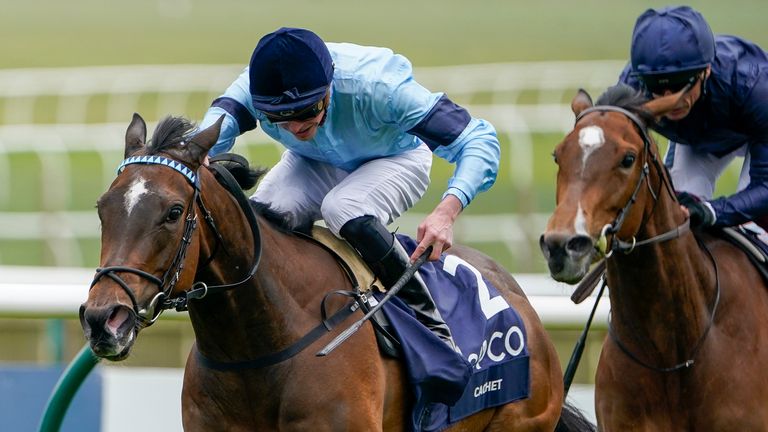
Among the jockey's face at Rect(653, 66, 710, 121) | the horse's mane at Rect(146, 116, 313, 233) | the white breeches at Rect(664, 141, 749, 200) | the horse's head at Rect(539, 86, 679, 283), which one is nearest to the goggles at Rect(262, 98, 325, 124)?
the horse's mane at Rect(146, 116, 313, 233)

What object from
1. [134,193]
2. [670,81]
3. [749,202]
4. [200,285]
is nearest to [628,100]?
[670,81]

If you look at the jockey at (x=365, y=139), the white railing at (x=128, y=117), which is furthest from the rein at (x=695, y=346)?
the white railing at (x=128, y=117)

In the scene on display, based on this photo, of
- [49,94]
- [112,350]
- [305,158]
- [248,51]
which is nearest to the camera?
[112,350]

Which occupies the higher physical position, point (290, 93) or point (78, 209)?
point (290, 93)

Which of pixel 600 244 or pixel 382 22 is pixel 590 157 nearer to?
pixel 600 244

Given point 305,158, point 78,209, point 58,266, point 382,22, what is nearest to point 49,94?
point 78,209

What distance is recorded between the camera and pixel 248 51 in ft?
73.3

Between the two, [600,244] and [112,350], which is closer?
[112,350]

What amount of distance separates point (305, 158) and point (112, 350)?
1385 millimetres

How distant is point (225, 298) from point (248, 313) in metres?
0.09

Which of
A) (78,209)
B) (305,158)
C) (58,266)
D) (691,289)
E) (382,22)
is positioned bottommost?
(382,22)

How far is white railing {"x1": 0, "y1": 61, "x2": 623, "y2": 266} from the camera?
884 centimetres

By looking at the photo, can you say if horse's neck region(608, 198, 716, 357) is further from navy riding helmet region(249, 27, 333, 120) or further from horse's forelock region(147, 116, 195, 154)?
horse's forelock region(147, 116, 195, 154)

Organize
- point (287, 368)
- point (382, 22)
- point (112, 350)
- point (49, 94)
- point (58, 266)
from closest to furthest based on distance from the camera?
point (112, 350) → point (287, 368) → point (58, 266) → point (49, 94) → point (382, 22)
